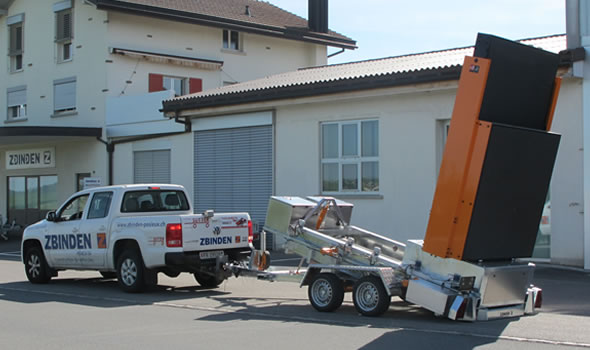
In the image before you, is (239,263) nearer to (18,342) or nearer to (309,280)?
(309,280)

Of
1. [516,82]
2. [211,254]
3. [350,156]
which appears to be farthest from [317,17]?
[516,82]

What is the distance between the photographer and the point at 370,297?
996 centimetres

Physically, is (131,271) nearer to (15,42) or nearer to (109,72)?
(109,72)

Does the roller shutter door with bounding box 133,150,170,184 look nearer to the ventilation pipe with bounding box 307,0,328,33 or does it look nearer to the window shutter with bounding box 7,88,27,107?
the window shutter with bounding box 7,88,27,107

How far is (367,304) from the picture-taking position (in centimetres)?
998

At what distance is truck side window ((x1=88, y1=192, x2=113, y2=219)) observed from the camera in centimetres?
1355

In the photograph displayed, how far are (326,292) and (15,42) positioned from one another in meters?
27.3

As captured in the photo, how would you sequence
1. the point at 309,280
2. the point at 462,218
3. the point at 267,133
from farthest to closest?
1. the point at 267,133
2. the point at 309,280
3. the point at 462,218

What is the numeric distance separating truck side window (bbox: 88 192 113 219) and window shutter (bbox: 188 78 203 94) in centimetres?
1692

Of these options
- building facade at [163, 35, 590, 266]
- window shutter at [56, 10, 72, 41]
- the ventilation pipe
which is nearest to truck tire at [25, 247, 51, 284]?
building facade at [163, 35, 590, 266]

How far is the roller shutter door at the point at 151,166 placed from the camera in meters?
24.0

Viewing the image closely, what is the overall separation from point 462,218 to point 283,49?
25.9 metres

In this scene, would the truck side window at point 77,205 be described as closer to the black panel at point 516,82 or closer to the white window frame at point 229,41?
the black panel at point 516,82

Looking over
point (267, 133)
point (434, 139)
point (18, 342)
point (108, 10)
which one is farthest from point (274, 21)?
point (18, 342)
